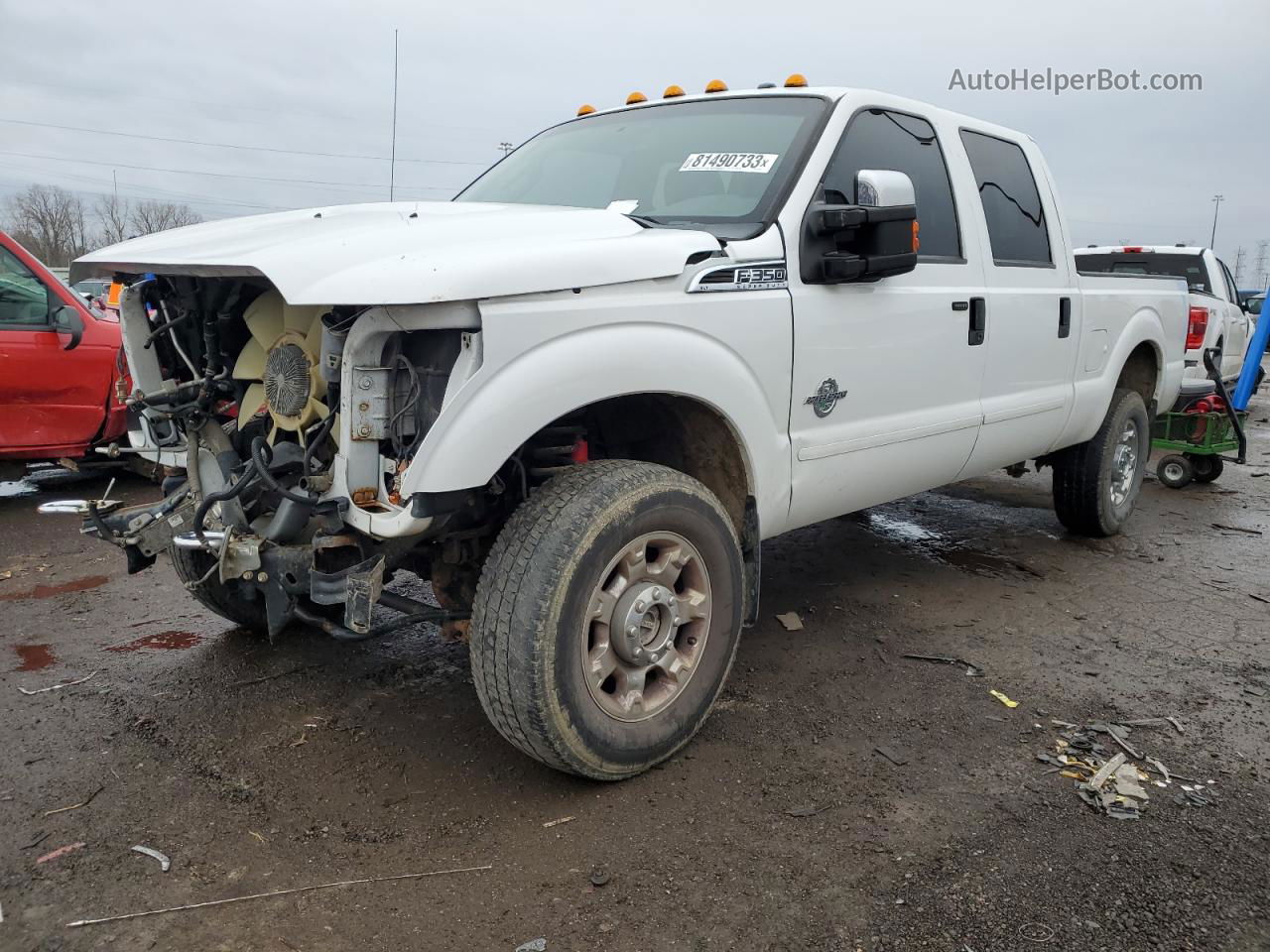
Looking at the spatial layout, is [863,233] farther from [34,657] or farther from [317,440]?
[34,657]

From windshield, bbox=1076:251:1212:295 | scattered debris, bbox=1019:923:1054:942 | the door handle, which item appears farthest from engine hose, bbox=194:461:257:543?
windshield, bbox=1076:251:1212:295

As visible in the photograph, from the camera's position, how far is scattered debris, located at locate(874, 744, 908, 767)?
296cm

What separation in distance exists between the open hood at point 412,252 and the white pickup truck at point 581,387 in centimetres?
1

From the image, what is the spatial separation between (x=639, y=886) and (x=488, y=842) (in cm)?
43

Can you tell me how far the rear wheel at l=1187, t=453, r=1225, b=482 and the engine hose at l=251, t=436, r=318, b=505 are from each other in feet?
23.4

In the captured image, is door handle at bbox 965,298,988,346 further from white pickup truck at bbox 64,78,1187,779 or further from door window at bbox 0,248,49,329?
door window at bbox 0,248,49,329

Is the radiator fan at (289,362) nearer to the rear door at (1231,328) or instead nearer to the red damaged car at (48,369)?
the red damaged car at (48,369)

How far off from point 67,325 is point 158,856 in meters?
4.61

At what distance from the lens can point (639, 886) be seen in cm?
232

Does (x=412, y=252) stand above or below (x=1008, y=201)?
below

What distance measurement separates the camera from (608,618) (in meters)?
2.65

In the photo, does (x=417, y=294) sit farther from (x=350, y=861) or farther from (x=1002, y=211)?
(x=1002, y=211)

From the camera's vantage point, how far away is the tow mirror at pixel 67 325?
5945 millimetres

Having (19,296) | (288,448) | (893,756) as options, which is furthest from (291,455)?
(19,296)
